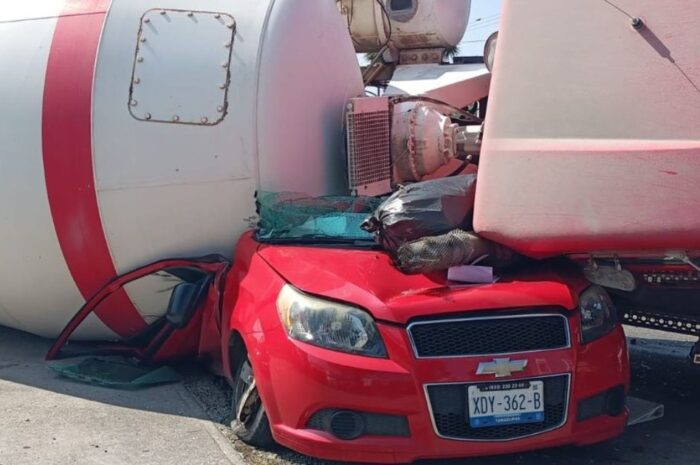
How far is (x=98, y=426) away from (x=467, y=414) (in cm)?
188

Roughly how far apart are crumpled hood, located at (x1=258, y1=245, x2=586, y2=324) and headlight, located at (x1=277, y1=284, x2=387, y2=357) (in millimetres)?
43

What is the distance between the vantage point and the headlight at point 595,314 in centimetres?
407

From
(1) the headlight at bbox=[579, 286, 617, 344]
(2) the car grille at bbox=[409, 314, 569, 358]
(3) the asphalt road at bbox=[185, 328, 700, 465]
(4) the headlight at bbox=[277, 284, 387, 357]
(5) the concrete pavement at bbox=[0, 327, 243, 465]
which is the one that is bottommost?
(3) the asphalt road at bbox=[185, 328, 700, 465]

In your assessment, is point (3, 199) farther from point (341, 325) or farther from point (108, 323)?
point (341, 325)

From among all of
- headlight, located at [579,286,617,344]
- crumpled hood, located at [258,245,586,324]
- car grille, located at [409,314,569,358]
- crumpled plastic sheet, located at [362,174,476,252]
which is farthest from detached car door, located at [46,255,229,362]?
headlight, located at [579,286,617,344]

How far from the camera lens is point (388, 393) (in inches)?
145

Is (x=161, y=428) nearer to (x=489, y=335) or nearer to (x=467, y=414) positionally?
(x=467, y=414)

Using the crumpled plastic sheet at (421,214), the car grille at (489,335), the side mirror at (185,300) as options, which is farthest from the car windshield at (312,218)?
the car grille at (489,335)

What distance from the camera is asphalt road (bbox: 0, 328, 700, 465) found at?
4.10 metres

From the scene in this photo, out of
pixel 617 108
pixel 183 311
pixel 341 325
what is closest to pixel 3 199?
pixel 183 311

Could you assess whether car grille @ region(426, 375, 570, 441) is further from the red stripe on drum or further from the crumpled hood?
the red stripe on drum

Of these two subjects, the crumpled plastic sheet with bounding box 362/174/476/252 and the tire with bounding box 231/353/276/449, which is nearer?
the tire with bounding box 231/353/276/449

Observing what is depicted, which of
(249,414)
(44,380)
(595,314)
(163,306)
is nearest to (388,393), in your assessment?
(249,414)

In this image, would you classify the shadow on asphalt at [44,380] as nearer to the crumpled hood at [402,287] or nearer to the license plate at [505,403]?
the crumpled hood at [402,287]
